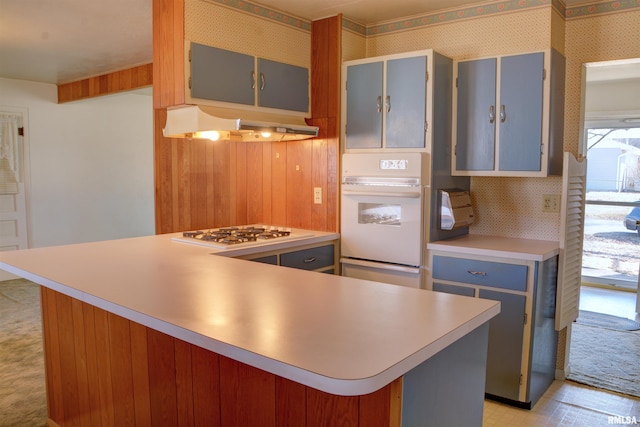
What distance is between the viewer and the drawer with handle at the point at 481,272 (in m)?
2.81

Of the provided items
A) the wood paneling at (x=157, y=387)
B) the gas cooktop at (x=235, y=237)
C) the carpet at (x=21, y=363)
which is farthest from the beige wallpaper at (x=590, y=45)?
the carpet at (x=21, y=363)

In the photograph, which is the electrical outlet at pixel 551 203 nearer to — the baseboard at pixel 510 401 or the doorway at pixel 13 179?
the baseboard at pixel 510 401

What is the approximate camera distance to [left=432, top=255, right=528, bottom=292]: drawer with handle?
2814 mm

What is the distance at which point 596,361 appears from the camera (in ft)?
11.7

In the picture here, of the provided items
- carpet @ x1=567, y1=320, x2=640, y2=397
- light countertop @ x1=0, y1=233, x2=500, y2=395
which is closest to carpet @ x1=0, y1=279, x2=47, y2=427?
light countertop @ x1=0, y1=233, x2=500, y2=395

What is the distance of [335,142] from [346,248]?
2.44ft

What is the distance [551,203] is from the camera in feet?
10.5

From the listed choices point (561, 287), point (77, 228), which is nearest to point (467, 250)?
point (561, 287)

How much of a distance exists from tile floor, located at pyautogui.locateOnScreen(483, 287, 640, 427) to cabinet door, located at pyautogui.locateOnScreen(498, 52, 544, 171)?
4.53ft

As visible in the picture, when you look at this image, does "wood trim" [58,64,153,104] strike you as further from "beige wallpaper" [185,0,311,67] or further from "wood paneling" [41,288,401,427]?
"wood paneling" [41,288,401,427]

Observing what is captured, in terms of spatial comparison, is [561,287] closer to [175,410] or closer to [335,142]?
[335,142]

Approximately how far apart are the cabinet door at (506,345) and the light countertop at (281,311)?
1272 millimetres

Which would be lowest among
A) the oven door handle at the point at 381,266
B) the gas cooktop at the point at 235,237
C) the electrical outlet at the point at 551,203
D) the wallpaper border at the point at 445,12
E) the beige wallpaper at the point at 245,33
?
the oven door handle at the point at 381,266

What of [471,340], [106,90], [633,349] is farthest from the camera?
[106,90]
